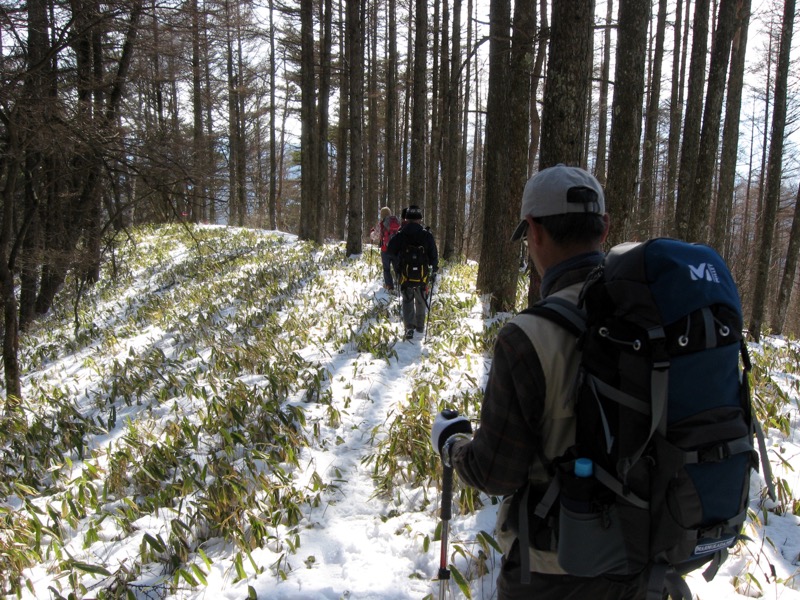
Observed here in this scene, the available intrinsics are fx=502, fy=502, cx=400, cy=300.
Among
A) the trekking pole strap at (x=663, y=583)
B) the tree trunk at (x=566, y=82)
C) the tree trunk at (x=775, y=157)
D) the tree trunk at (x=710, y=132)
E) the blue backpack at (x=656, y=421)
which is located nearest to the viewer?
the blue backpack at (x=656, y=421)

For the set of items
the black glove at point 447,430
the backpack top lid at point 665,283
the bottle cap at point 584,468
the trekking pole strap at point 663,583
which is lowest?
the trekking pole strap at point 663,583

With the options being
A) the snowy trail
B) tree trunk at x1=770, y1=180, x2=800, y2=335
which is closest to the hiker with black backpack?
the snowy trail

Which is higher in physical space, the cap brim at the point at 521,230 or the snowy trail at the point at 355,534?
the cap brim at the point at 521,230

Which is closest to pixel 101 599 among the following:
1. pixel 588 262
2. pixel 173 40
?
pixel 588 262

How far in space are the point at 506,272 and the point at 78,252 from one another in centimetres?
730

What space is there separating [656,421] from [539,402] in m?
0.31

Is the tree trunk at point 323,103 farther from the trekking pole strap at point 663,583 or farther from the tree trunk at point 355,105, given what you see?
the trekking pole strap at point 663,583

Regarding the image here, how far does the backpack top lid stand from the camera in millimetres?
1302

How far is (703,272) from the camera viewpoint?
135 cm

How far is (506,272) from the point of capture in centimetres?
905

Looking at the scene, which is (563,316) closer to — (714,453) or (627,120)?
(714,453)

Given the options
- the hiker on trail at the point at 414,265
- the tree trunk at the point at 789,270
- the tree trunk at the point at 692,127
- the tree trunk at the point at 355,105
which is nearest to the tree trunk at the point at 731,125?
the tree trunk at the point at 789,270

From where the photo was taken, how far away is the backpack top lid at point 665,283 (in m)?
1.30

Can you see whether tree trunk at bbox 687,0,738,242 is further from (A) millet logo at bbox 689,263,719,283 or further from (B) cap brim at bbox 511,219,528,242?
(A) millet logo at bbox 689,263,719,283
